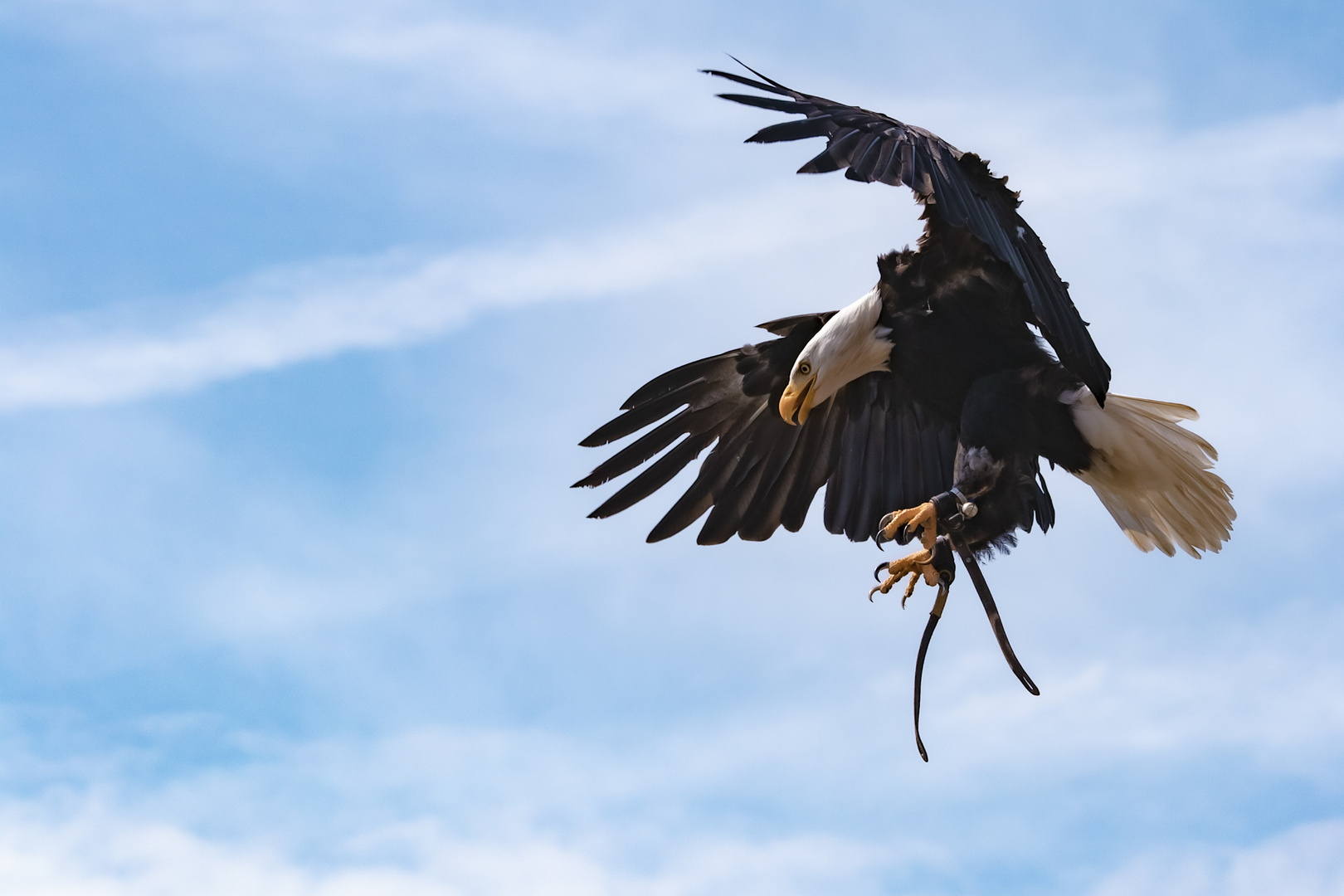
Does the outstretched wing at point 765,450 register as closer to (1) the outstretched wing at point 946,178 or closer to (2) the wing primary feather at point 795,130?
(1) the outstretched wing at point 946,178

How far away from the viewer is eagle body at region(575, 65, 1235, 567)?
17.7 ft

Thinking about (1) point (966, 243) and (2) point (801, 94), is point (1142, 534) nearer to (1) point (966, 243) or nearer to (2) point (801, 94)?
(1) point (966, 243)

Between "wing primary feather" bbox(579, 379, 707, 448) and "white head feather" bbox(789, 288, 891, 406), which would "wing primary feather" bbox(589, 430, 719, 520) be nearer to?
"wing primary feather" bbox(579, 379, 707, 448)

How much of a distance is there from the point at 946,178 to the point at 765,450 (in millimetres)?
2023

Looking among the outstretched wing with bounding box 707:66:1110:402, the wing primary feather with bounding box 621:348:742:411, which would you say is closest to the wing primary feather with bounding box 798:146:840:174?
the outstretched wing with bounding box 707:66:1110:402

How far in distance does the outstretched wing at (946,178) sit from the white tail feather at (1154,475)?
0.42 metres

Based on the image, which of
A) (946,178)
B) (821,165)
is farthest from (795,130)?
(946,178)

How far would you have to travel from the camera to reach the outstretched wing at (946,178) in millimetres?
4988

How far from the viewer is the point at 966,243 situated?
575 cm

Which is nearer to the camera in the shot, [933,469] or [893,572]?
[893,572]

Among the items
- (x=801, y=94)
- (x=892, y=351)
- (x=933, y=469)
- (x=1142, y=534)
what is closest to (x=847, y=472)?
(x=933, y=469)

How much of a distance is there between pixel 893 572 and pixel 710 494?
137cm

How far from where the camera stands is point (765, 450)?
693 centimetres

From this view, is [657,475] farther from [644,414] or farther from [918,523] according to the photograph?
[918,523]
